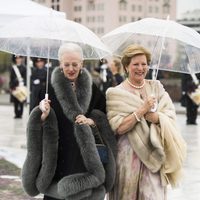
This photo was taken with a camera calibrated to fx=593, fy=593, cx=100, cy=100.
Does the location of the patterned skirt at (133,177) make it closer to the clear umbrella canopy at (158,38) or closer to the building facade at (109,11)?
the clear umbrella canopy at (158,38)

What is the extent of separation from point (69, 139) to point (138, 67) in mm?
676

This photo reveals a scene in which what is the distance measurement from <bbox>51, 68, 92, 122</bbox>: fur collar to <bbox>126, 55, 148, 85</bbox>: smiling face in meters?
0.30

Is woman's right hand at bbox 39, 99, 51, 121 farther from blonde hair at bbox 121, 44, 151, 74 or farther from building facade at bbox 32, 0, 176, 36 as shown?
building facade at bbox 32, 0, 176, 36

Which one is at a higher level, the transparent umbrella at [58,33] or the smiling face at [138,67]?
the transparent umbrella at [58,33]

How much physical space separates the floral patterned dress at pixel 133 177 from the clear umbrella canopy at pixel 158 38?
0.81 m

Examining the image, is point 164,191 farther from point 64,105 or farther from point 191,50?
point 191,50

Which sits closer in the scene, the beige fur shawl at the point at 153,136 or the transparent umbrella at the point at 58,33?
the beige fur shawl at the point at 153,136

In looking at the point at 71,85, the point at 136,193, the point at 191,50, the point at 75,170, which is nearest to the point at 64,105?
the point at 71,85

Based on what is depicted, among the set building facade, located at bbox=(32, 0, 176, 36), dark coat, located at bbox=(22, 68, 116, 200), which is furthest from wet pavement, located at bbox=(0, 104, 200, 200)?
building facade, located at bbox=(32, 0, 176, 36)

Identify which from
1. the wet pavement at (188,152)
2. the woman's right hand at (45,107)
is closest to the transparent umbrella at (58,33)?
the woman's right hand at (45,107)

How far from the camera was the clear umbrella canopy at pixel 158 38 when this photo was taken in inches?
179

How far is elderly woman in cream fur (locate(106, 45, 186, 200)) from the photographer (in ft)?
13.2

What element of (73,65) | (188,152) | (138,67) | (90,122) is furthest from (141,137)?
(188,152)

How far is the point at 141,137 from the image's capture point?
4.03 meters
